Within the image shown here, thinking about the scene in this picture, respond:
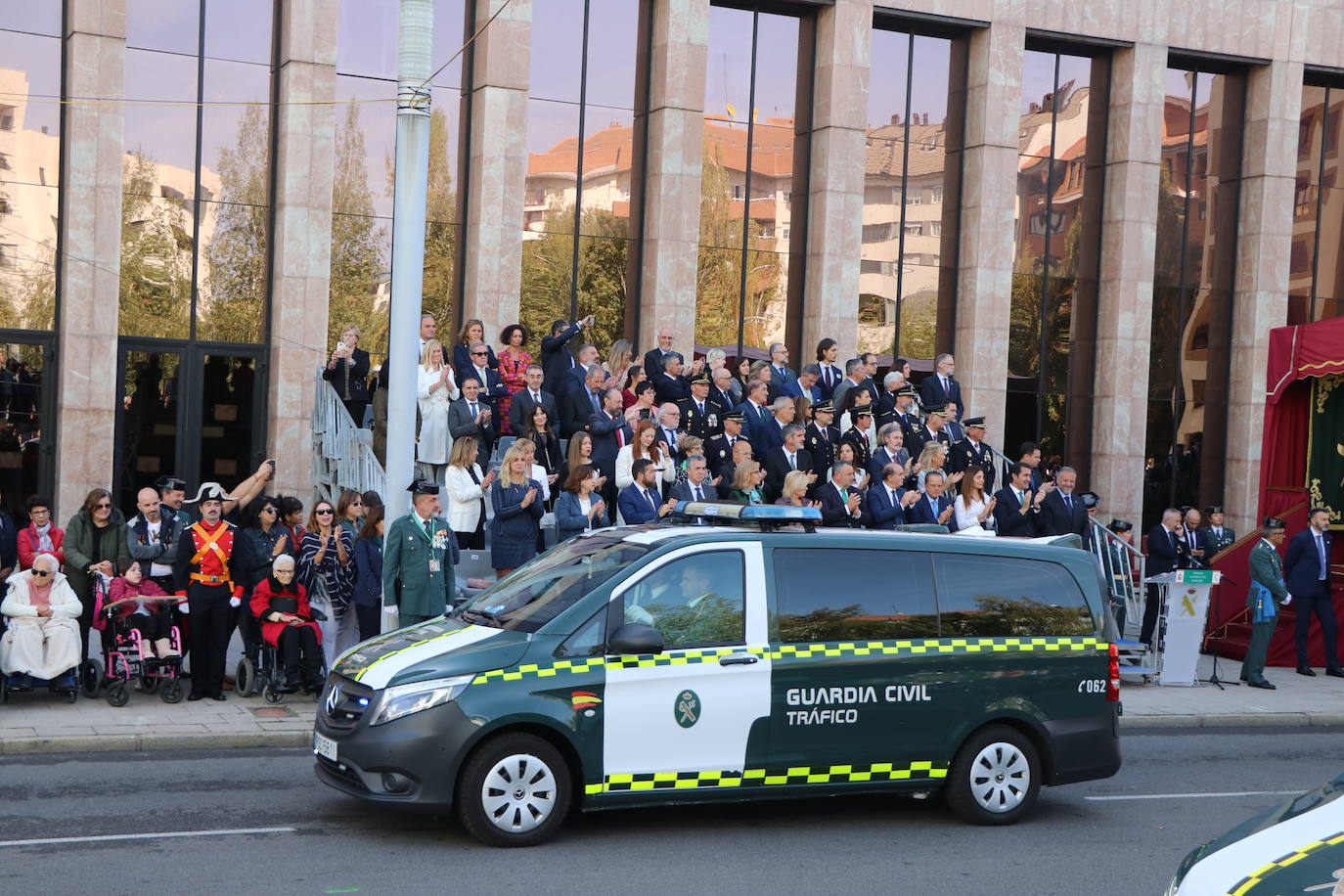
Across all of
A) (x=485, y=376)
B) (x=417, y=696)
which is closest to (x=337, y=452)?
(x=485, y=376)

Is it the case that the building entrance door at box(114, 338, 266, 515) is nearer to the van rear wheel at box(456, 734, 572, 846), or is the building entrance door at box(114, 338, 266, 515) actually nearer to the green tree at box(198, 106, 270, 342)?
the green tree at box(198, 106, 270, 342)

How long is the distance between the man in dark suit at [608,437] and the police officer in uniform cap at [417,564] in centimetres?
387

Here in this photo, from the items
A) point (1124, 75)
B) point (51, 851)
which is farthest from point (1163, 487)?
point (51, 851)

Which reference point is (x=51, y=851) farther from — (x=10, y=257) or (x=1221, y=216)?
(x=1221, y=216)

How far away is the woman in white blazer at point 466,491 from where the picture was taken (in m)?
13.8

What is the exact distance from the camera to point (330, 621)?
43.0ft

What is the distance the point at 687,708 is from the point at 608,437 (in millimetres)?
7501

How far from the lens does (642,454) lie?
573 inches

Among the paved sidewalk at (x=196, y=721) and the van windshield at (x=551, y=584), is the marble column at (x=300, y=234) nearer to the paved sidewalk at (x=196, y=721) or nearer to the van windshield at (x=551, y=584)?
the paved sidewalk at (x=196, y=721)

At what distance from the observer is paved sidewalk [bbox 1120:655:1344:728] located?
48.2 feet

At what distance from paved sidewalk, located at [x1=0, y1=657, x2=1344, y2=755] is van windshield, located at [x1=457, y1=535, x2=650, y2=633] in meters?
3.07

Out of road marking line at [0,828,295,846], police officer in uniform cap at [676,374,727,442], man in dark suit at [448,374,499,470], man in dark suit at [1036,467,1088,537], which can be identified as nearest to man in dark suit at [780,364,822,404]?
police officer in uniform cap at [676,374,727,442]

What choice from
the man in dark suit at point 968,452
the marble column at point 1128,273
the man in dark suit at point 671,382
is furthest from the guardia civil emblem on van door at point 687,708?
the marble column at point 1128,273

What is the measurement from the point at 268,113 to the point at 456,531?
9361 mm
